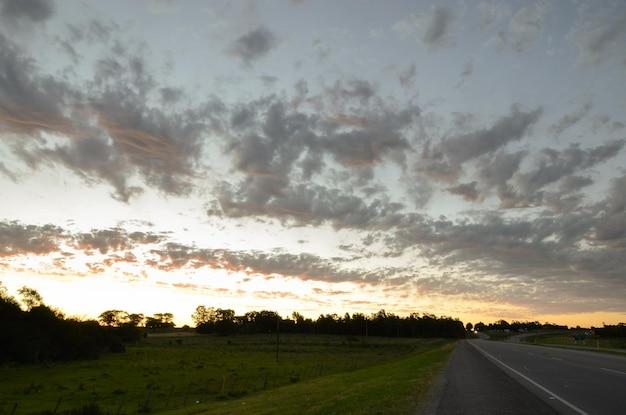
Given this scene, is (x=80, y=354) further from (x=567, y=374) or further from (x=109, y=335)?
(x=567, y=374)

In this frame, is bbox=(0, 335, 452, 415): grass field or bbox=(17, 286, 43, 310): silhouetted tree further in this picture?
bbox=(17, 286, 43, 310): silhouetted tree

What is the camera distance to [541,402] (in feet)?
47.6

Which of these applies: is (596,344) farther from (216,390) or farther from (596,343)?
(216,390)

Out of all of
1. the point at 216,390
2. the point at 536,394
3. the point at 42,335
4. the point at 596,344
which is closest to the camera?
the point at 536,394

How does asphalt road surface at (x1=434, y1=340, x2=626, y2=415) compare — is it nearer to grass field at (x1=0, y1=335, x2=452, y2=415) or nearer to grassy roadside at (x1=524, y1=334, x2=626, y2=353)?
grass field at (x1=0, y1=335, x2=452, y2=415)

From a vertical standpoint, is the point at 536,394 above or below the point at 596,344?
below

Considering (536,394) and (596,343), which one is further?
(596,343)

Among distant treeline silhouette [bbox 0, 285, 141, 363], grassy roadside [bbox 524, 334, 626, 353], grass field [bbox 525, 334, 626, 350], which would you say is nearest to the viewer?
grassy roadside [bbox 524, 334, 626, 353]

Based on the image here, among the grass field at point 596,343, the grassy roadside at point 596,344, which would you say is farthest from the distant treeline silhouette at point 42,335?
the grass field at point 596,343

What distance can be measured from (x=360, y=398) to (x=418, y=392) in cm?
224

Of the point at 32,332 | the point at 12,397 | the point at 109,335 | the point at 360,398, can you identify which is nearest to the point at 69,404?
the point at 12,397

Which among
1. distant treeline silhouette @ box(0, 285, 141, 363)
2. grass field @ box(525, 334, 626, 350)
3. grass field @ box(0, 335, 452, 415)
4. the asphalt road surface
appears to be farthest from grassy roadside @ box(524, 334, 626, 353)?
distant treeline silhouette @ box(0, 285, 141, 363)

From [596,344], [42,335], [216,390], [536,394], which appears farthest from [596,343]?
[42,335]

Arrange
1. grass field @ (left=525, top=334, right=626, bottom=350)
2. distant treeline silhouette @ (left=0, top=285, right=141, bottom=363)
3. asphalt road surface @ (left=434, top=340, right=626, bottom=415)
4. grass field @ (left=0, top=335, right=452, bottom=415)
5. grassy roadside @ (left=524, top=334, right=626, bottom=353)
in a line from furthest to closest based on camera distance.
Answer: distant treeline silhouette @ (left=0, top=285, right=141, bottom=363)
grass field @ (left=525, top=334, right=626, bottom=350)
grassy roadside @ (left=524, top=334, right=626, bottom=353)
grass field @ (left=0, top=335, right=452, bottom=415)
asphalt road surface @ (left=434, top=340, right=626, bottom=415)
